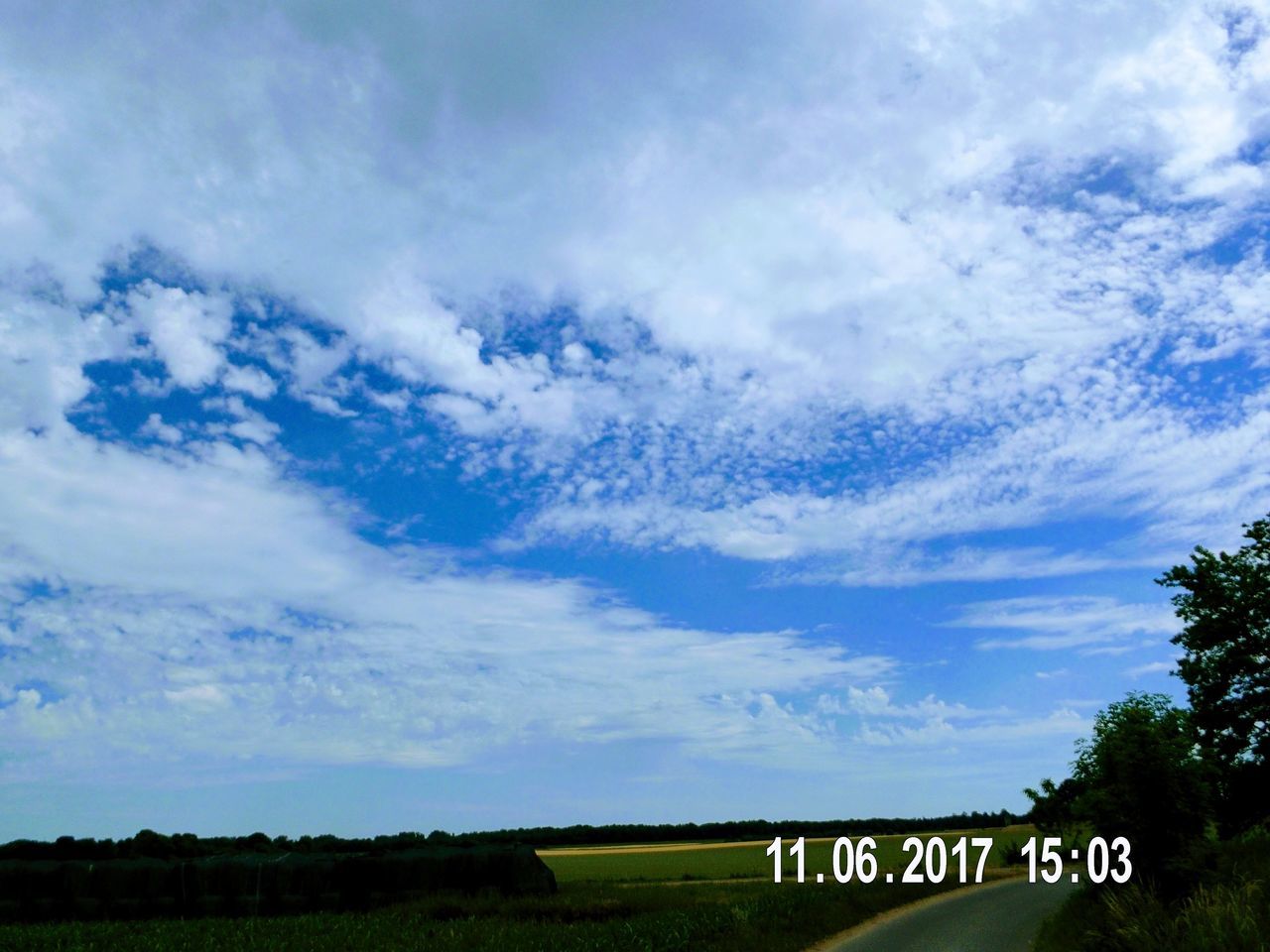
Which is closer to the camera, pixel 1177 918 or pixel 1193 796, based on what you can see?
pixel 1177 918

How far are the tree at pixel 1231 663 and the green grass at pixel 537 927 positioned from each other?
16255mm

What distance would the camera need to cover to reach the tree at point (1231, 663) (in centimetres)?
4209

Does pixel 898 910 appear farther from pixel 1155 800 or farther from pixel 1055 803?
pixel 1055 803

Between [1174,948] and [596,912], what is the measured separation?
21885 mm

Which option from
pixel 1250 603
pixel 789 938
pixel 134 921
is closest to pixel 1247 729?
pixel 1250 603

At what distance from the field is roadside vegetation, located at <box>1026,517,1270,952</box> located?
21.8 ft

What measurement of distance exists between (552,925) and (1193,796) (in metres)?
17.1

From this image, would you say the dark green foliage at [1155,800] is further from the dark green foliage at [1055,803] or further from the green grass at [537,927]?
the dark green foliage at [1055,803]

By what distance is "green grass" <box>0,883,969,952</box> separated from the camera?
23.1 metres

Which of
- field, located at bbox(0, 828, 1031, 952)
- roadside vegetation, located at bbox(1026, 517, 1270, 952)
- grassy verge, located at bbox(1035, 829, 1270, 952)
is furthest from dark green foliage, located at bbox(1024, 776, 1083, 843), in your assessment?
grassy verge, located at bbox(1035, 829, 1270, 952)

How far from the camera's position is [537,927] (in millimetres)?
27031

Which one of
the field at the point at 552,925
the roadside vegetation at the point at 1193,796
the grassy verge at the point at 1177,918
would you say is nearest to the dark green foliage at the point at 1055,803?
the roadside vegetation at the point at 1193,796

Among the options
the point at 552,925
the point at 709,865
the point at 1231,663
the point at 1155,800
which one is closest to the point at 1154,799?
the point at 1155,800

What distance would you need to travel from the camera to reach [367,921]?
101 feet
